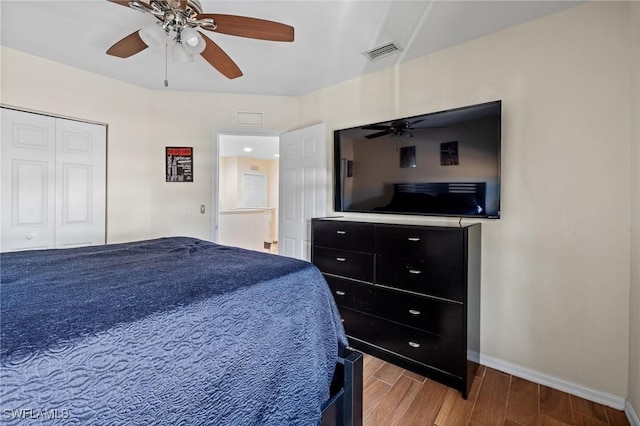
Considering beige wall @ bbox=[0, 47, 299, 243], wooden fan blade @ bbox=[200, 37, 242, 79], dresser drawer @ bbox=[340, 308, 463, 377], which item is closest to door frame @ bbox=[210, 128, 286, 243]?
beige wall @ bbox=[0, 47, 299, 243]

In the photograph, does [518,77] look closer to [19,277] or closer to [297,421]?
[297,421]

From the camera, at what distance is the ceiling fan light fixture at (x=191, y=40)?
1630 millimetres

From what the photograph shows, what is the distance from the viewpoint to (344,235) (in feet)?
8.16

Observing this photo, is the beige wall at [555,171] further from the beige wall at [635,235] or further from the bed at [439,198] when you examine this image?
the bed at [439,198]

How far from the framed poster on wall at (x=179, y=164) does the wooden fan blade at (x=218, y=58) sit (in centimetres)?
154

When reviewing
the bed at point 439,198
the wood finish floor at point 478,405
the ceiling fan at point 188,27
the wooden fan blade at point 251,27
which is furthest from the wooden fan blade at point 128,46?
the wood finish floor at point 478,405

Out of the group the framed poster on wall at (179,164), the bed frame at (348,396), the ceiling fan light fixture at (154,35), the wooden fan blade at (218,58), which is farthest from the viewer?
the framed poster on wall at (179,164)

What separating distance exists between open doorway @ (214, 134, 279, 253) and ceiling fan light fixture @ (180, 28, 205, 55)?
407cm

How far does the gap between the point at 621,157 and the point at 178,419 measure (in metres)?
2.59

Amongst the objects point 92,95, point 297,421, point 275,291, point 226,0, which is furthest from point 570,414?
point 92,95

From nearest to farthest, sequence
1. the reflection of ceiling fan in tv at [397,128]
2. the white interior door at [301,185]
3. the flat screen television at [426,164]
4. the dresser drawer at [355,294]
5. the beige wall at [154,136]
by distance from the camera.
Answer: the flat screen television at [426,164], the dresser drawer at [355,294], the reflection of ceiling fan in tv at [397,128], the beige wall at [154,136], the white interior door at [301,185]

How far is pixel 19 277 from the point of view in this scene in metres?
1.11

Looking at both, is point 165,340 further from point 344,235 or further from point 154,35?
point 344,235

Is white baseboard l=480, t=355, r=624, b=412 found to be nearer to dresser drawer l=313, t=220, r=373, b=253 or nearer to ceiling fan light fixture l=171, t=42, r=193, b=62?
dresser drawer l=313, t=220, r=373, b=253
